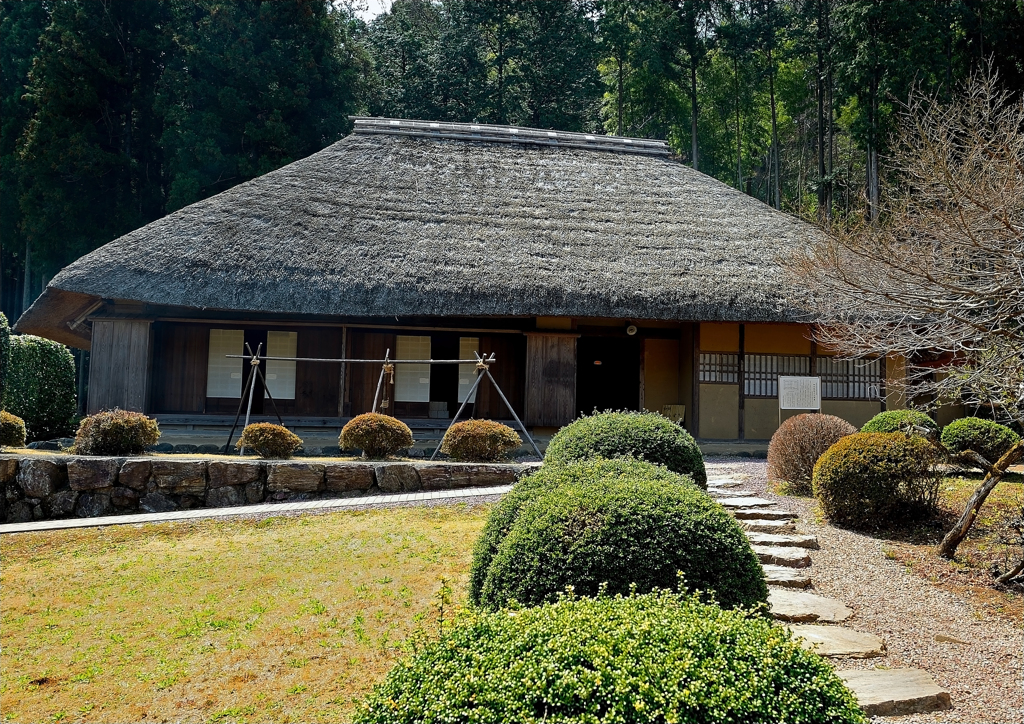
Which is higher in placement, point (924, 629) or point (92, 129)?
point (92, 129)

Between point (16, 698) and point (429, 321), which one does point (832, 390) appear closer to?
point (429, 321)

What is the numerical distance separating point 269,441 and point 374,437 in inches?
55.0

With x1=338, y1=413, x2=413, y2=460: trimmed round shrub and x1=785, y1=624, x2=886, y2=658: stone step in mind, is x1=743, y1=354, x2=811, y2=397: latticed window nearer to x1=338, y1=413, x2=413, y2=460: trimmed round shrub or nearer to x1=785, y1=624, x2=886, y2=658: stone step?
x1=338, y1=413, x2=413, y2=460: trimmed round shrub

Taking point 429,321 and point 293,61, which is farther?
point 293,61

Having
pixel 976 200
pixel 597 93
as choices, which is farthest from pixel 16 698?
pixel 597 93

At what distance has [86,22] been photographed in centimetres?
2434

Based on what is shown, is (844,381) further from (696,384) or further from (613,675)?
(613,675)

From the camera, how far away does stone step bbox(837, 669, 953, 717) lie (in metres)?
3.86

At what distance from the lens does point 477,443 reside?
34.3ft

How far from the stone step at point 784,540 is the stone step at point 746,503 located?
2.79 feet

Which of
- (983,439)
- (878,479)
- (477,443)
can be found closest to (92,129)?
(477,443)

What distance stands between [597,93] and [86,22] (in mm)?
18302

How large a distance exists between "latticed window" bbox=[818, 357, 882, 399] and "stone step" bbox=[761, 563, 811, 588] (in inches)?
369

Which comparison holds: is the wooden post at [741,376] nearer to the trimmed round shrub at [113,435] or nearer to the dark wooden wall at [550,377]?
the dark wooden wall at [550,377]
